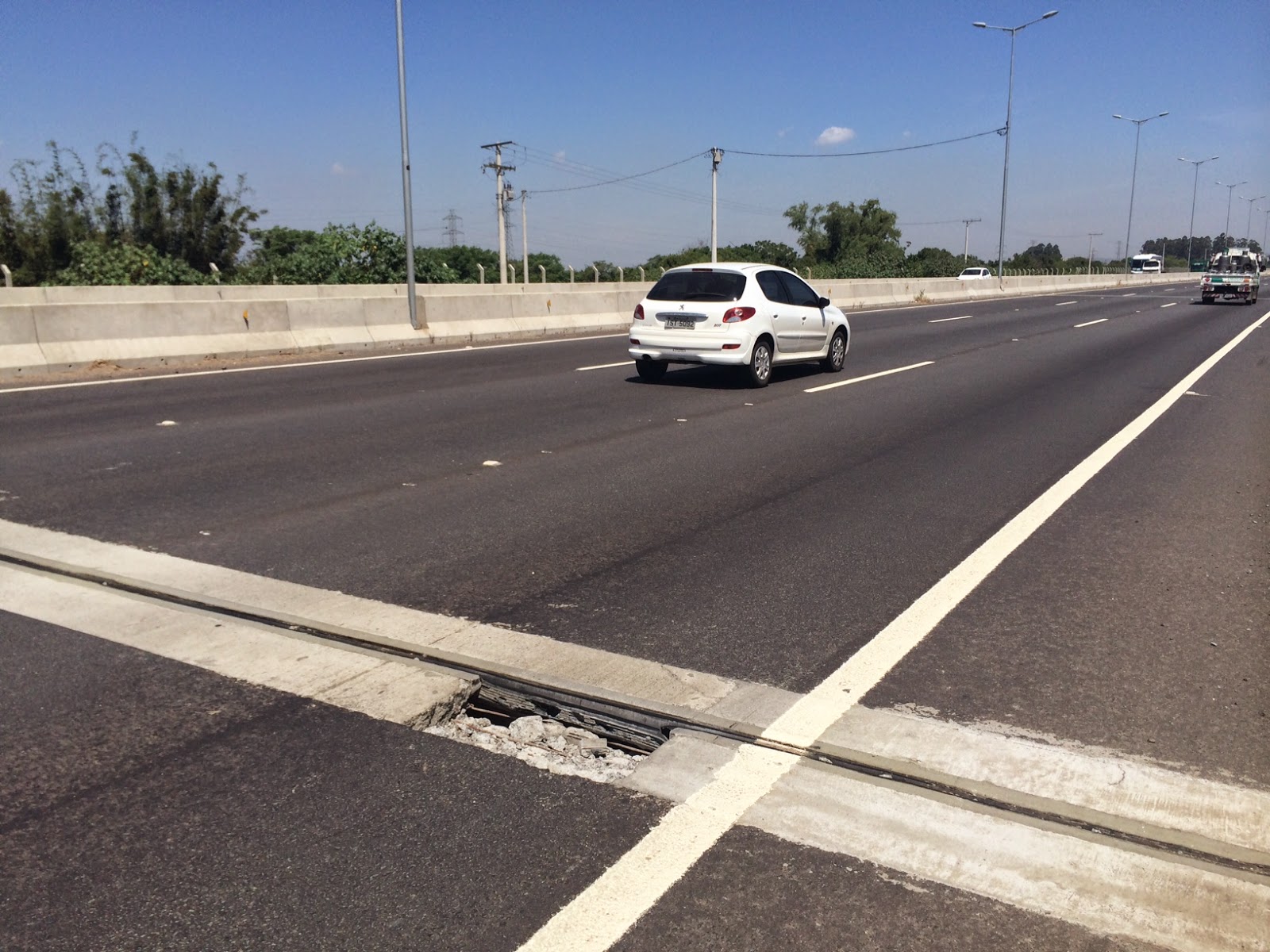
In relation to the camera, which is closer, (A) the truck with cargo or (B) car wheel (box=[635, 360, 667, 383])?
(B) car wheel (box=[635, 360, 667, 383])

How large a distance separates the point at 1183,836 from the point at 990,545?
130 inches

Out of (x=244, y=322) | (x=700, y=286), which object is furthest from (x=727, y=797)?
(x=244, y=322)

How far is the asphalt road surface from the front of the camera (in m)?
2.94

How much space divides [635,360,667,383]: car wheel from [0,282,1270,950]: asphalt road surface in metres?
2.05

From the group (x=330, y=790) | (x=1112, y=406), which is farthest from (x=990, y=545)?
(x=1112, y=406)

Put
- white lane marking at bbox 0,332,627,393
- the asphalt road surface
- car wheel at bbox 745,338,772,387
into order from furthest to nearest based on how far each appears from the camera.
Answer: car wheel at bbox 745,338,772,387 → white lane marking at bbox 0,332,627,393 → the asphalt road surface

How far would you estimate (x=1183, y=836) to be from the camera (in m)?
3.26

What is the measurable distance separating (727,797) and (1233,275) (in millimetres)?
43237

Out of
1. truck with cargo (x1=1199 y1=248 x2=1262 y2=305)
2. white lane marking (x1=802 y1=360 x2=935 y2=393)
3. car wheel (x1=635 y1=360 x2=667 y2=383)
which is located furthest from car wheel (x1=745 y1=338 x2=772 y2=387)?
truck with cargo (x1=1199 y1=248 x2=1262 y2=305)

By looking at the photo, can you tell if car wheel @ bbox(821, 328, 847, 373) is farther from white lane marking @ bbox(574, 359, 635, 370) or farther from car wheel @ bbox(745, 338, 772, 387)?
white lane marking @ bbox(574, 359, 635, 370)

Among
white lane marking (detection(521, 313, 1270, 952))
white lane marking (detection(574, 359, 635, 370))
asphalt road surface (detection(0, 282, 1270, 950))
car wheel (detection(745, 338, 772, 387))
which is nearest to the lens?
white lane marking (detection(521, 313, 1270, 952))

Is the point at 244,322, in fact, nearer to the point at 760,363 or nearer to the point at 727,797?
the point at 760,363

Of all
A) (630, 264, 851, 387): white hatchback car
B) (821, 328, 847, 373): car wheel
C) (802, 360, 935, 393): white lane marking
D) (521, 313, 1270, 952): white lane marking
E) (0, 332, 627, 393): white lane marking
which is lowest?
(521, 313, 1270, 952): white lane marking

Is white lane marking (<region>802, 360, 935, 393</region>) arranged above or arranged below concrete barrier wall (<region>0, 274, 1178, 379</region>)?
below
